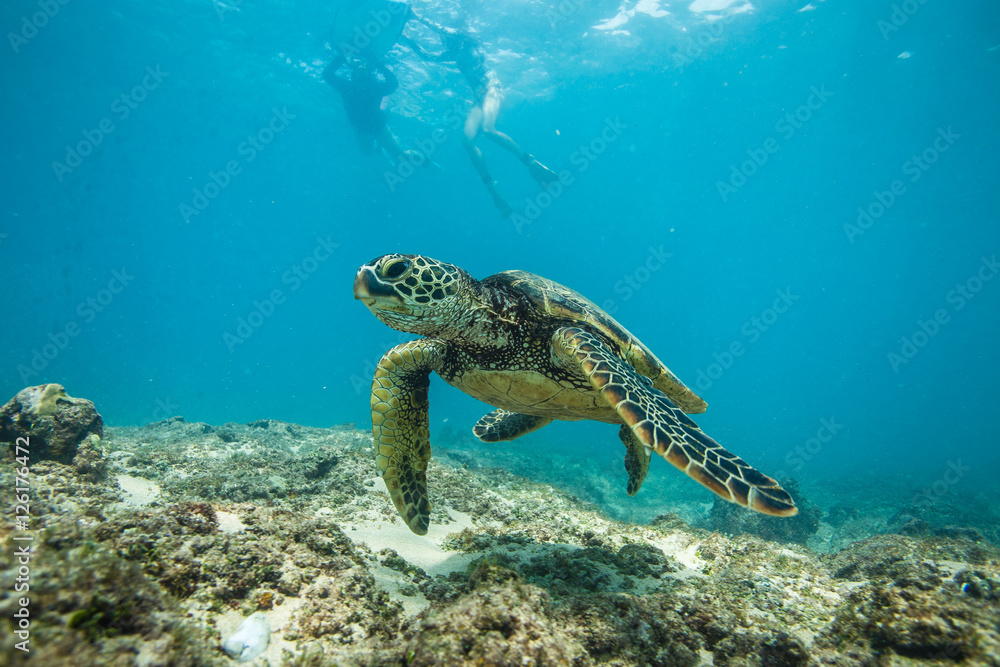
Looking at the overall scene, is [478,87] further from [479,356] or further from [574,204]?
[574,204]

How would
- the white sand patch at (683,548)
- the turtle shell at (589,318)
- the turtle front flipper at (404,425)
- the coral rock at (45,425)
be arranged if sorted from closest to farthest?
the turtle front flipper at (404,425), the white sand patch at (683,548), the turtle shell at (589,318), the coral rock at (45,425)

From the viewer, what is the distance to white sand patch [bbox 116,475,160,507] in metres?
3.75

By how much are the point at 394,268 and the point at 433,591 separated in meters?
2.42

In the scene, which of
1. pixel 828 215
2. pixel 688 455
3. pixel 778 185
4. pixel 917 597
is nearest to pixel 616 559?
pixel 688 455

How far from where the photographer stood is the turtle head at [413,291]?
3201mm

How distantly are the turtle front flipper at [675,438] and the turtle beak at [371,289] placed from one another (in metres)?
1.60

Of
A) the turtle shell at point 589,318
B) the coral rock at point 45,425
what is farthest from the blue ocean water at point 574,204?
the coral rock at point 45,425

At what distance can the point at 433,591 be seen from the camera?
8.06ft

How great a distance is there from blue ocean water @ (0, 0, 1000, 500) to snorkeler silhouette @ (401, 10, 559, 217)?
102 cm

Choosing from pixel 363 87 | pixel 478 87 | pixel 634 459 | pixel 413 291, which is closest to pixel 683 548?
pixel 634 459

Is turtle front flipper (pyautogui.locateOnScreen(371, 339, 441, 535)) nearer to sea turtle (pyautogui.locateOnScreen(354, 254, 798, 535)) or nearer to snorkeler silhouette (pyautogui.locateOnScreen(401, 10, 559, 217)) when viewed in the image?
sea turtle (pyautogui.locateOnScreen(354, 254, 798, 535))

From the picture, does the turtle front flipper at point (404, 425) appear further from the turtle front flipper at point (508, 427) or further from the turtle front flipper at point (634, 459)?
the turtle front flipper at point (634, 459)

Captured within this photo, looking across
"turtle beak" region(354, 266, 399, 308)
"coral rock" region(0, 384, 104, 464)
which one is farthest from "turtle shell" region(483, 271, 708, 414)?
"coral rock" region(0, 384, 104, 464)

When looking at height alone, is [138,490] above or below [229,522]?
above
